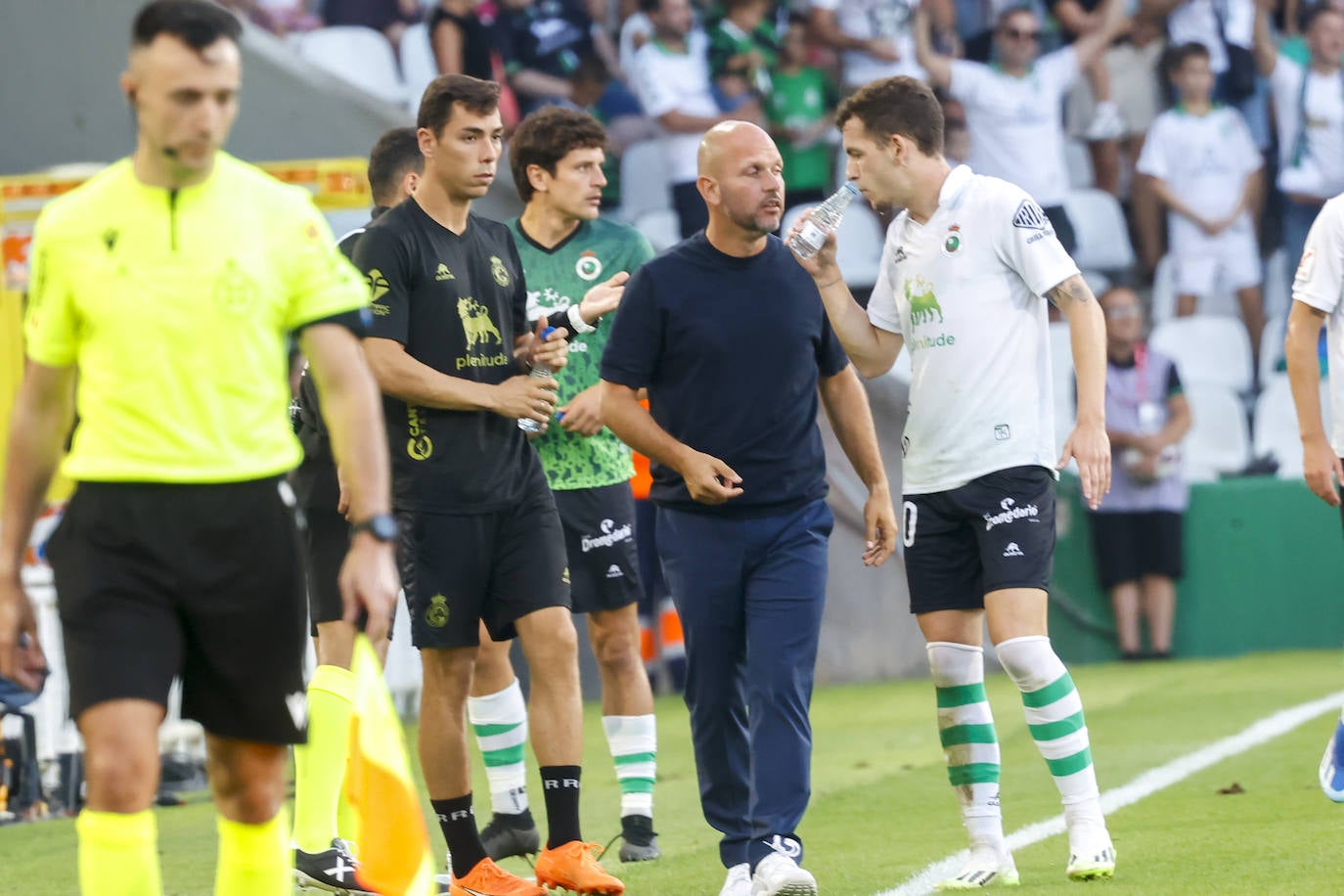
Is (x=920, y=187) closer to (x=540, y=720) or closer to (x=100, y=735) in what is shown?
(x=540, y=720)

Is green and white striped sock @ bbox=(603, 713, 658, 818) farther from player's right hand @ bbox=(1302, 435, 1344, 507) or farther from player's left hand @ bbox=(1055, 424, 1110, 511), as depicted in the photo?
player's right hand @ bbox=(1302, 435, 1344, 507)

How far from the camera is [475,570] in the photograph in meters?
5.99

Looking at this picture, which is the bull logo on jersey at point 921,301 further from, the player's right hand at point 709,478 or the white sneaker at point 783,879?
the white sneaker at point 783,879

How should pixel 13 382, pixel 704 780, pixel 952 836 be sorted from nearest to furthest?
pixel 704 780
pixel 952 836
pixel 13 382

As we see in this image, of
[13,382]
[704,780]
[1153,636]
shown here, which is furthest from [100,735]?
[1153,636]

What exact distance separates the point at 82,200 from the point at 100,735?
1049 mm

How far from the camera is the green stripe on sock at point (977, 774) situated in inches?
235

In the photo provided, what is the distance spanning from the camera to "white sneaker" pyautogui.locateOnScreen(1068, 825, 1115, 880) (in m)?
5.72

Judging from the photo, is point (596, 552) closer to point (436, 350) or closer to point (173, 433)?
point (436, 350)

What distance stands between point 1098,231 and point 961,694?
962cm

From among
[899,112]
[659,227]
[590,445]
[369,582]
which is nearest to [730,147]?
[899,112]

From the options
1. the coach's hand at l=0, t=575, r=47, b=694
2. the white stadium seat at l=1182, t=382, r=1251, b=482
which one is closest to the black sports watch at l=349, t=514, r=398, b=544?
the coach's hand at l=0, t=575, r=47, b=694

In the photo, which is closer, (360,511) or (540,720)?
(360,511)

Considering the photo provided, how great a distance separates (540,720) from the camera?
6227mm
